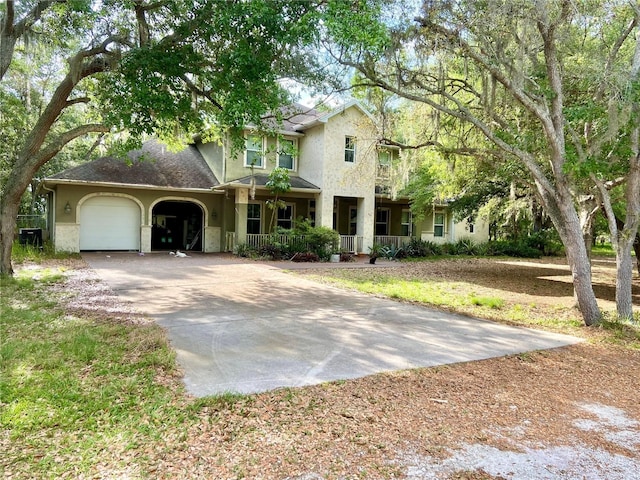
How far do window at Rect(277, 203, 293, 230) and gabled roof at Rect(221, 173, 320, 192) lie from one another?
5.72 feet

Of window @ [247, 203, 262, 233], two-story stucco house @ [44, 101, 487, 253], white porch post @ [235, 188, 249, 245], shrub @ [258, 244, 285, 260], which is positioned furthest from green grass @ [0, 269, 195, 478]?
window @ [247, 203, 262, 233]

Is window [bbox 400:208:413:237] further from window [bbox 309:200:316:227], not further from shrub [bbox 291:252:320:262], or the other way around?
shrub [bbox 291:252:320:262]

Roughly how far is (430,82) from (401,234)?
15.1m

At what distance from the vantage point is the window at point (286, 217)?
20.8 m

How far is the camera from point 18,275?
10812mm

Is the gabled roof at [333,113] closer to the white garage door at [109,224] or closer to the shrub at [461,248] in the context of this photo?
the white garage door at [109,224]

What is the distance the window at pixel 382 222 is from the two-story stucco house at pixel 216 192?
2.21m

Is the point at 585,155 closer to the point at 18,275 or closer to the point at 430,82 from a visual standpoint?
the point at 430,82

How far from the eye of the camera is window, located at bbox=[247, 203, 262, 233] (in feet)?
65.8

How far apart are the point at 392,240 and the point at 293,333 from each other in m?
16.6

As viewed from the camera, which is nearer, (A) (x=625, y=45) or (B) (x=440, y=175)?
(A) (x=625, y=45)

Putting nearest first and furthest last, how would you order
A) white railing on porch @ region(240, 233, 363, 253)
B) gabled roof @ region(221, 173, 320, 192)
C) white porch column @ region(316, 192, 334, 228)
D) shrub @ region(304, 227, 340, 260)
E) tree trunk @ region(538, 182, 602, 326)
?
1. tree trunk @ region(538, 182, 602, 326)
2. gabled roof @ region(221, 173, 320, 192)
3. shrub @ region(304, 227, 340, 260)
4. white railing on porch @ region(240, 233, 363, 253)
5. white porch column @ region(316, 192, 334, 228)

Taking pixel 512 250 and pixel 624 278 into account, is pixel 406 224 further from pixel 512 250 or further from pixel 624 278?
pixel 624 278

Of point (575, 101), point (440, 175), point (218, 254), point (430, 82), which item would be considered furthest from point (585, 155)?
point (218, 254)
